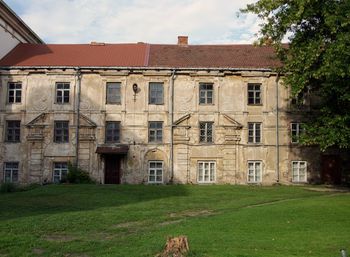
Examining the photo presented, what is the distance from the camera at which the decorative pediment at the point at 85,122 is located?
3253cm

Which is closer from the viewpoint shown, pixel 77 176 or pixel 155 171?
pixel 77 176

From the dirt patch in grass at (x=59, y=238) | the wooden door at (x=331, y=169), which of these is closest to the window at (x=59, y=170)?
the wooden door at (x=331, y=169)

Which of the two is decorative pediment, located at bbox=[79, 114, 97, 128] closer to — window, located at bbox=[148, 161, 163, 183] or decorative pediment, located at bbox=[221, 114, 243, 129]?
window, located at bbox=[148, 161, 163, 183]

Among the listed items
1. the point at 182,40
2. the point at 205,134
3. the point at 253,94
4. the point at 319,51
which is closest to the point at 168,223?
the point at 319,51

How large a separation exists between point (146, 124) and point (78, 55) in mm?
8171

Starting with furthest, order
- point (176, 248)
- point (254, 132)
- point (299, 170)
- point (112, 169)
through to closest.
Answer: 1. point (254, 132)
2. point (299, 170)
3. point (112, 169)
4. point (176, 248)

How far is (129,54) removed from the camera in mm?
35625

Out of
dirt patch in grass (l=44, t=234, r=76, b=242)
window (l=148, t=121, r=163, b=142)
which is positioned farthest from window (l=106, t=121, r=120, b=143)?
dirt patch in grass (l=44, t=234, r=76, b=242)

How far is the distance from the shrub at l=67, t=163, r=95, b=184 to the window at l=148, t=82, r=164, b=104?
696 cm

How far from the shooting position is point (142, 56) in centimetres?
3509

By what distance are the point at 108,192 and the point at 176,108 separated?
10305mm

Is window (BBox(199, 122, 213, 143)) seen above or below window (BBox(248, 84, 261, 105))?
below

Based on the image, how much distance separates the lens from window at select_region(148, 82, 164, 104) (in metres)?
33.0

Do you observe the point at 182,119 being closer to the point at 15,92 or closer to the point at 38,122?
the point at 38,122
